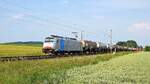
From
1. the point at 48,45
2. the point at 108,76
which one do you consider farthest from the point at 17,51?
the point at 108,76

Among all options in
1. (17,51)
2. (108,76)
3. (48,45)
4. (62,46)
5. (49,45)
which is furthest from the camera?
(17,51)

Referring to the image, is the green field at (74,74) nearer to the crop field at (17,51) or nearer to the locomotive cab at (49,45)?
the locomotive cab at (49,45)

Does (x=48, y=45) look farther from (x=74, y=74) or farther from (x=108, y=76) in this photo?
(x=108, y=76)

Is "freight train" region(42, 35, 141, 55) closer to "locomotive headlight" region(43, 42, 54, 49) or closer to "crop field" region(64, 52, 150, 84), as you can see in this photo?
"locomotive headlight" region(43, 42, 54, 49)

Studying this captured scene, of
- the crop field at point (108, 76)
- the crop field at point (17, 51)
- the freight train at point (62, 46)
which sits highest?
the freight train at point (62, 46)

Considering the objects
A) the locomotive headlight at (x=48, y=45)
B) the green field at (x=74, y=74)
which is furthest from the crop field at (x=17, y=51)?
the green field at (x=74, y=74)

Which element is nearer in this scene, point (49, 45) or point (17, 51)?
point (49, 45)

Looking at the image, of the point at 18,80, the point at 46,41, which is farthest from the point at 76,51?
the point at 18,80

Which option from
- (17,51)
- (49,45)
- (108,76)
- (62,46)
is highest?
(49,45)

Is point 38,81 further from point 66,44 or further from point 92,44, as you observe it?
point 92,44

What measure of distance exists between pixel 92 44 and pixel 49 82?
78.3 m

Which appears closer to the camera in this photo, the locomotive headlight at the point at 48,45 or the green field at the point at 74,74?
the green field at the point at 74,74

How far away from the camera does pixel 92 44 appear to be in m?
97.4

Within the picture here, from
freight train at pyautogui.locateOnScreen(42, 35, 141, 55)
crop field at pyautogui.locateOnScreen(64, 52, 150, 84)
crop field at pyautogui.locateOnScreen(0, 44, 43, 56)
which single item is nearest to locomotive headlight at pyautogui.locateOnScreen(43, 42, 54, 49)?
freight train at pyautogui.locateOnScreen(42, 35, 141, 55)
